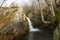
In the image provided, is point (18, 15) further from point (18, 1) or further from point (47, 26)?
point (47, 26)

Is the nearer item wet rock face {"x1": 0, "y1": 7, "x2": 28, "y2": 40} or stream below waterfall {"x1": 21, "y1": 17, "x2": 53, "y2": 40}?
wet rock face {"x1": 0, "y1": 7, "x2": 28, "y2": 40}

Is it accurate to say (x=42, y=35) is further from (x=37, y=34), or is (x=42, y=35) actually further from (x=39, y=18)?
(x=39, y=18)

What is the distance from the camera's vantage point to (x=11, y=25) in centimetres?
284

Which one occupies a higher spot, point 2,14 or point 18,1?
point 18,1

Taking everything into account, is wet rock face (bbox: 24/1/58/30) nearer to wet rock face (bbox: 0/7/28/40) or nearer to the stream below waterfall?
the stream below waterfall

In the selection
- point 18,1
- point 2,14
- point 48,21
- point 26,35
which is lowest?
point 26,35

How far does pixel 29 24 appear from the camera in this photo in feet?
9.99

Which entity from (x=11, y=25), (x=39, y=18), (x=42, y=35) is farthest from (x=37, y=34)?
(x=11, y=25)

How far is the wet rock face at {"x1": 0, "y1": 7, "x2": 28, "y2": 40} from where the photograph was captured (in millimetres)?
2799

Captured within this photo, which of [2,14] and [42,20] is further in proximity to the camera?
[42,20]

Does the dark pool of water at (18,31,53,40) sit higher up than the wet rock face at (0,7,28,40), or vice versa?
the wet rock face at (0,7,28,40)

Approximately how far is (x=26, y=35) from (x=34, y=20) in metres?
0.30

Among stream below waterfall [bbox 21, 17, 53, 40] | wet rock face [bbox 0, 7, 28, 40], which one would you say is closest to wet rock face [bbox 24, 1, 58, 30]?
stream below waterfall [bbox 21, 17, 53, 40]

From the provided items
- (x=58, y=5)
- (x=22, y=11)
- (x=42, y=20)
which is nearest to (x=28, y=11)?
(x=22, y=11)
